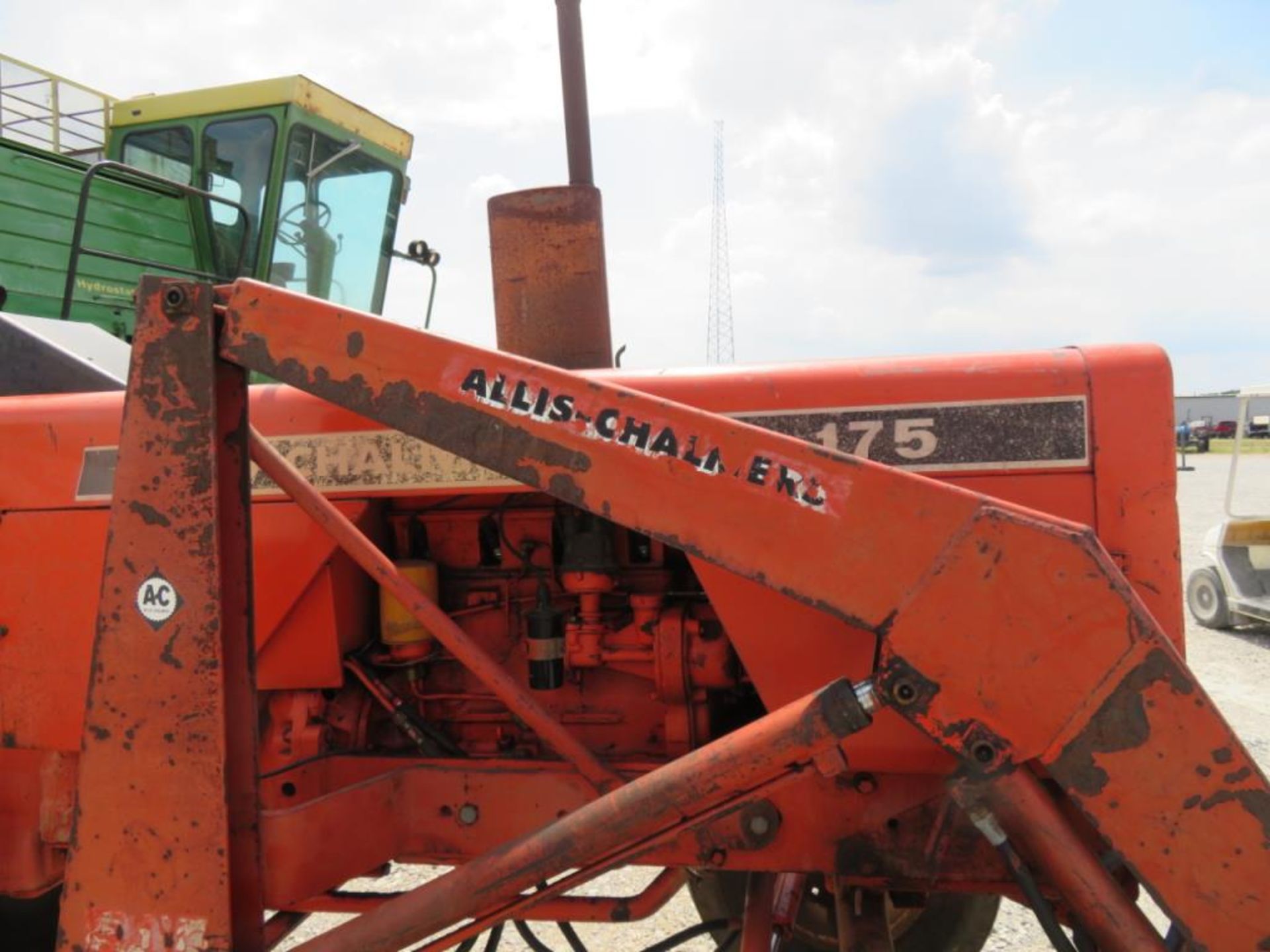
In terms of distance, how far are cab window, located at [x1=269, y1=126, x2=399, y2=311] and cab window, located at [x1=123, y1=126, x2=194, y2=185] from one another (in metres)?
0.61

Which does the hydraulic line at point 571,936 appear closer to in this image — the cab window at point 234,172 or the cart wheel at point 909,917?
the cart wheel at point 909,917

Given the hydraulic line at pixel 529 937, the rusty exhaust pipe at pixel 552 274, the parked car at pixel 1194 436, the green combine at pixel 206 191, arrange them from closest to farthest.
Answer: the hydraulic line at pixel 529 937 → the rusty exhaust pipe at pixel 552 274 → the green combine at pixel 206 191 → the parked car at pixel 1194 436

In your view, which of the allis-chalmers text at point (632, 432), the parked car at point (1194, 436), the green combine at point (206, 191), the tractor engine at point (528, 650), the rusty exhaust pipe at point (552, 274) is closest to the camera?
the allis-chalmers text at point (632, 432)

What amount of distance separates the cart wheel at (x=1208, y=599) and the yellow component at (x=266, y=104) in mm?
7613

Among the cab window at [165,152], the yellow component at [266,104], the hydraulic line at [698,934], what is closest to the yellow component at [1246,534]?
the yellow component at [266,104]

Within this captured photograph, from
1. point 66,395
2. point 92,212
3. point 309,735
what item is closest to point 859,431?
point 309,735

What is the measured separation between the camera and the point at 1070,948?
1713mm

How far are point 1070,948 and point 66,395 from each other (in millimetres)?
2519

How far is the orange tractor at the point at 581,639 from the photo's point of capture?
5.19 feet

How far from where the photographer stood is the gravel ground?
3.38 metres

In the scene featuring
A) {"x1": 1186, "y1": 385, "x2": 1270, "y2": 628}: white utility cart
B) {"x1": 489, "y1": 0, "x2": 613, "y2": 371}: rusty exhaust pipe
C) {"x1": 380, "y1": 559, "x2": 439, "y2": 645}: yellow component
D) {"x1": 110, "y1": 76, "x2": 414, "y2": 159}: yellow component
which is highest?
{"x1": 110, "y1": 76, "x2": 414, "y2": 159}: yellow component

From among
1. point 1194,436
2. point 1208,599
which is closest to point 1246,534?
point 1208,599

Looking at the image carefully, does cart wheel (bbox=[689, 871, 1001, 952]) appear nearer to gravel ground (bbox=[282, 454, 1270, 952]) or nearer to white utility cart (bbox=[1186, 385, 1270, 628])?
gravel ground (bbox=[282, 454, 1270, 952])

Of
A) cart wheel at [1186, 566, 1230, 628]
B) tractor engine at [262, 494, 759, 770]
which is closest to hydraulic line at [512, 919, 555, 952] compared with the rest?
tractor engine at [262, 494, 759, 770]
